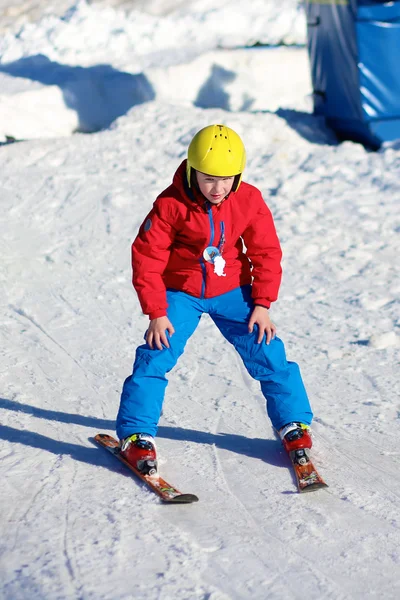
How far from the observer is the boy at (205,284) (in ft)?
10.9

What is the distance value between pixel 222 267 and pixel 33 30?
14563 mm

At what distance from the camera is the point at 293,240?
277 inches

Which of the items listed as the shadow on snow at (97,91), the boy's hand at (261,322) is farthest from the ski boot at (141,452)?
the shadow on snow at (97,91)

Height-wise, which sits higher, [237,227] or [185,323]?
[237,227]

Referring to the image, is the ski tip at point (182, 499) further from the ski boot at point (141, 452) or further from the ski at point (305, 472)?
the ski at point (305, 472)

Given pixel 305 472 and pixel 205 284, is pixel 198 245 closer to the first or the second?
pixel 205 284

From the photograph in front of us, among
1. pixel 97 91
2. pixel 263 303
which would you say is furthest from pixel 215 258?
pixel 97 91

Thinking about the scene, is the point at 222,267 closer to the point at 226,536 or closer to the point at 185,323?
the point at 185,323

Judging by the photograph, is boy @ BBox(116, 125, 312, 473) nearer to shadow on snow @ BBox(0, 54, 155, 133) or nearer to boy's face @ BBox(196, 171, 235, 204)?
boy's face @ BBox(196, 171, 235, 204)

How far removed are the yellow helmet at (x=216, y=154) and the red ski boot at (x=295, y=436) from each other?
1.09 meters

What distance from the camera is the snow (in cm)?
271

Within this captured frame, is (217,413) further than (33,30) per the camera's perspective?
No

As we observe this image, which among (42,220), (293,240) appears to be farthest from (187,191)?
(42,220)

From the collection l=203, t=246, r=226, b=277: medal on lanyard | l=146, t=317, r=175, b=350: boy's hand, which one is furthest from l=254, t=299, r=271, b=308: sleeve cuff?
l=146, t=317, r=175, b=350: boy's hand
